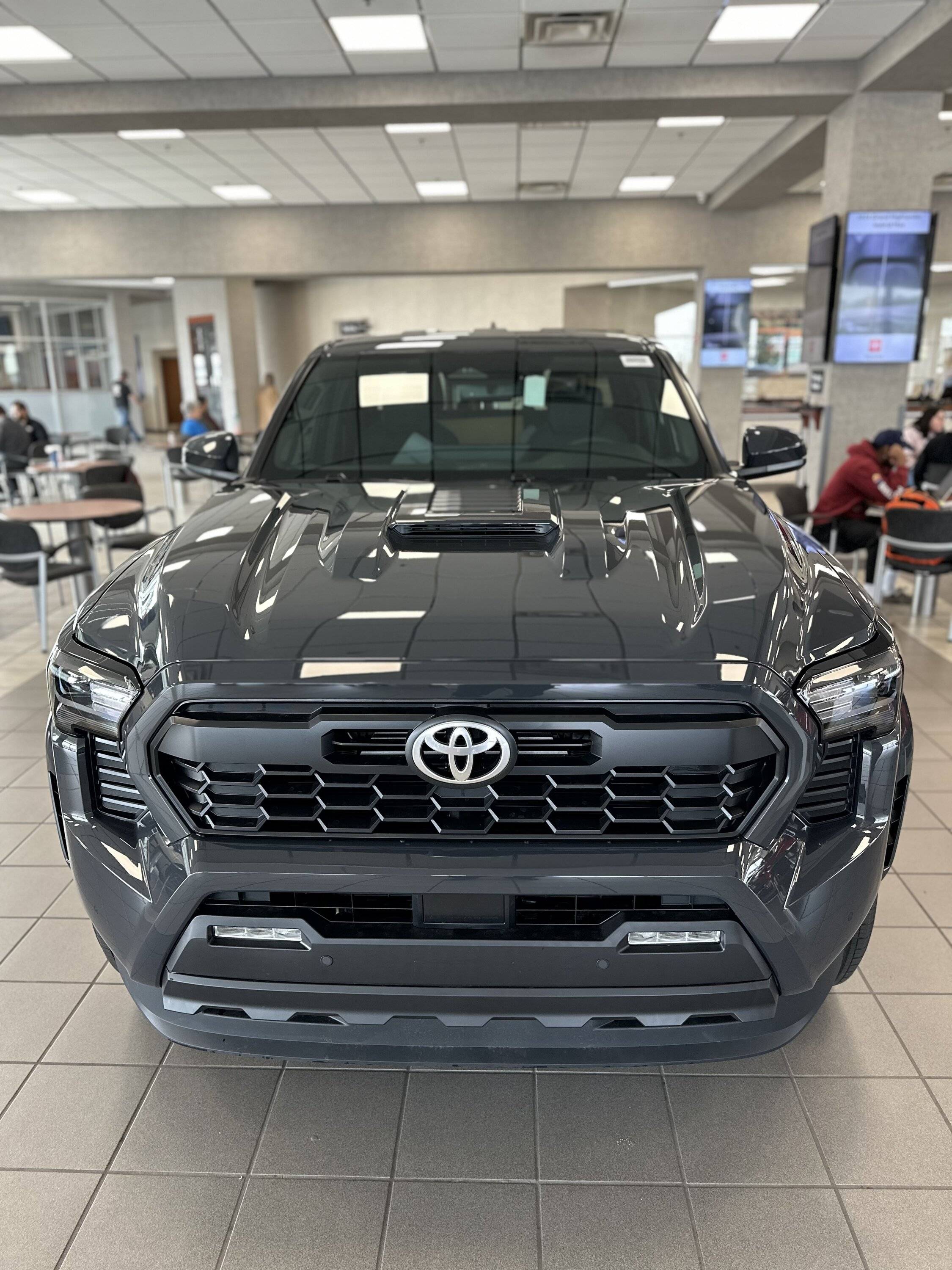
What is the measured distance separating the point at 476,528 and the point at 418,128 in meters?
8.53

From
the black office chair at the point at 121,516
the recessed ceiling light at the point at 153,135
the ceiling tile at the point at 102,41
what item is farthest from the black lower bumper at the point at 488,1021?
the recessed ceiling light at the point at 153,135

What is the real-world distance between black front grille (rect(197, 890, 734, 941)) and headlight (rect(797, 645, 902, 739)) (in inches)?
13.3

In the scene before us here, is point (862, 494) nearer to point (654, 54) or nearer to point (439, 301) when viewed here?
point (654, 54)

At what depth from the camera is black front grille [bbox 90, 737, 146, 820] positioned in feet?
4.84

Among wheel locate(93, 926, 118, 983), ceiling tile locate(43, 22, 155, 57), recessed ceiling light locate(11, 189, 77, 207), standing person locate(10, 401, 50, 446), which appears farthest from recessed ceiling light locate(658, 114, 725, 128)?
wheel locate(93, 926, 118, 983)

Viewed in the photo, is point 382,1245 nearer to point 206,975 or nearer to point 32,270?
point 206,975

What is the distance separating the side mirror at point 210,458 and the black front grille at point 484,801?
4.71 ft

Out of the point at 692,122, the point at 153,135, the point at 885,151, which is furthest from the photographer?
the point at 153,135

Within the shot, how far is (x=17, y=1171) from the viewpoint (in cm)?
169

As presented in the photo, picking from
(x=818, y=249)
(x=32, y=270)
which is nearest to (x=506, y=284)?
(x=32, y=270)

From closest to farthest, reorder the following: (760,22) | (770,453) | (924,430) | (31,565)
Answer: (770,453) → (31,565) → (760,22) → (924,430)

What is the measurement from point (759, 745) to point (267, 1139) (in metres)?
1.17

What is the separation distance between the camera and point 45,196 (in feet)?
40.4

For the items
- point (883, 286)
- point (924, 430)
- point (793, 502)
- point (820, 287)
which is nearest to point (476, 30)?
point (820, 287)
